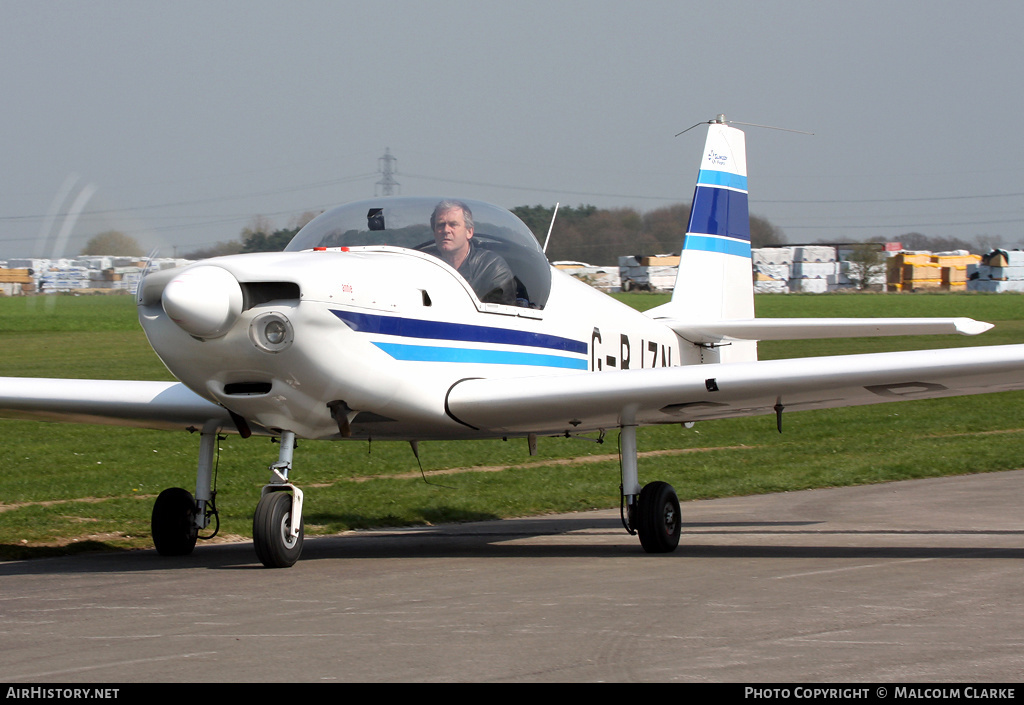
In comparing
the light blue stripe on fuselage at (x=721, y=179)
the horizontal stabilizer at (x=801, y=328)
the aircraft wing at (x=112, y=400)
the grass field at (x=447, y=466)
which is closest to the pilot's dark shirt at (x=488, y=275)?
the aircraft wing at (x=112, y=400)

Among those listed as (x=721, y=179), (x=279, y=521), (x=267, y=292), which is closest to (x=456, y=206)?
(x=267, y=292)

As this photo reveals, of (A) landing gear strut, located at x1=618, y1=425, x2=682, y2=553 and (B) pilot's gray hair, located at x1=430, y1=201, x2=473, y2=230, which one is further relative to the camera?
(A) landing gear strut, located at x1=618, y1=425, x2=682, y2=553

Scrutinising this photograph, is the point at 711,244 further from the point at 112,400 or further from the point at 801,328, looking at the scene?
the point at 112,400

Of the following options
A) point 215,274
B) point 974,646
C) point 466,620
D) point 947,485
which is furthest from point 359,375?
point 947,485

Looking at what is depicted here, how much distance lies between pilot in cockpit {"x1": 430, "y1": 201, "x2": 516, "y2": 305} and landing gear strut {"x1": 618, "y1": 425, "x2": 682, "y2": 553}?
163 centimetres

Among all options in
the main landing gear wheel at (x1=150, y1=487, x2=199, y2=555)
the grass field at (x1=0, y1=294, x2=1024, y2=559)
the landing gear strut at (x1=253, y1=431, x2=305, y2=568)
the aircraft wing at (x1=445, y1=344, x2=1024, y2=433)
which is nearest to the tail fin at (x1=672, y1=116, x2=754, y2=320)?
the grass field at (x1=0, y1=294, x2=1024, y2=559)

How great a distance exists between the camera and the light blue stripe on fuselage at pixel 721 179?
1277 cm

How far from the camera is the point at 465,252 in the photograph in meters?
8.68

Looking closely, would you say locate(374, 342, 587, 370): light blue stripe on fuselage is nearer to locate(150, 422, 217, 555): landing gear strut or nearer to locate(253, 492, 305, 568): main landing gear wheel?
locate(253, 492, 305, 568): main landing gear wheel

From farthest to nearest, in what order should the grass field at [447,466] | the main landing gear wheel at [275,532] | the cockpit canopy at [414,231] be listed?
the grass field at [447,466]
the cockpit canopy at [414,231]
the main landing gear wheel at [275,532]

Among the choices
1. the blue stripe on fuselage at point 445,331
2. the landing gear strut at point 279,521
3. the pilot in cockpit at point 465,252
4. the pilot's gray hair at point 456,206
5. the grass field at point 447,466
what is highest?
the pilot's gray hair at point 456,206

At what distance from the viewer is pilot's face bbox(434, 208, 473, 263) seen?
8609 millimetres

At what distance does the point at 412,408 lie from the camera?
812cm

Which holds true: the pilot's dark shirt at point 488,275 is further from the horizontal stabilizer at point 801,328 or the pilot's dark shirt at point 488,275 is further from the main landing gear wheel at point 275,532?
the horizontal stabilizer at point 801,328
